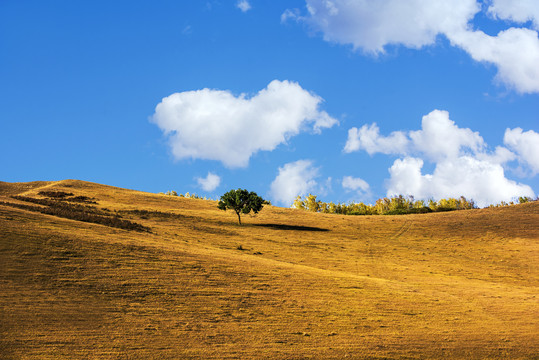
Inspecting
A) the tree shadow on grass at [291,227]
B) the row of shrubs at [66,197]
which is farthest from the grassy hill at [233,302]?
the row of shrubs at [66,197]

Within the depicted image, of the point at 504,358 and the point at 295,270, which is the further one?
the point at 295,270

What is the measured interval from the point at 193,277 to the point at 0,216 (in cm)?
1612

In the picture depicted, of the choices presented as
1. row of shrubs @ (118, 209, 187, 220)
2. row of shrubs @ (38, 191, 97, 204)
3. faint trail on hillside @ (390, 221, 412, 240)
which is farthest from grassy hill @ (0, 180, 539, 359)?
row of shrubs @ (38, 191, 97, 204)

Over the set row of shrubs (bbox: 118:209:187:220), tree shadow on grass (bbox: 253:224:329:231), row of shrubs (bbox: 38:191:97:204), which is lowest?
tree shadow on grass (bbox: 253:224:329:231)

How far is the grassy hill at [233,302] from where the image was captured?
22.0m

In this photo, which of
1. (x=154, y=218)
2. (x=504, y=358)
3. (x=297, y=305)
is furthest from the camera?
(x=154, y=218)

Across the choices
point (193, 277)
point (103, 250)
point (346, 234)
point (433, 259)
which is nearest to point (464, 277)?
point (433, 259)

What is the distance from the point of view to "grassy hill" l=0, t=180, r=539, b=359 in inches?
867

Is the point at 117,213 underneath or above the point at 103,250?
above

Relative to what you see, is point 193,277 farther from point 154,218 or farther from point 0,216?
point 154,218

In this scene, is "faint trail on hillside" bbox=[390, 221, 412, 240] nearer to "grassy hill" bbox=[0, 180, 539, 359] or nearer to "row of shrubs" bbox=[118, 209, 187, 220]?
"grassy hill" bbox=[0, 180, 539, 359]

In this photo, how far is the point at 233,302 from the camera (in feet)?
87.9

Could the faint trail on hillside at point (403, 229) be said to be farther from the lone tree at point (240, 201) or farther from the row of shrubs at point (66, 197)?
the row of shrubs at point (66, 197)

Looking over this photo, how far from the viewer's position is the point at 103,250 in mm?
31312
